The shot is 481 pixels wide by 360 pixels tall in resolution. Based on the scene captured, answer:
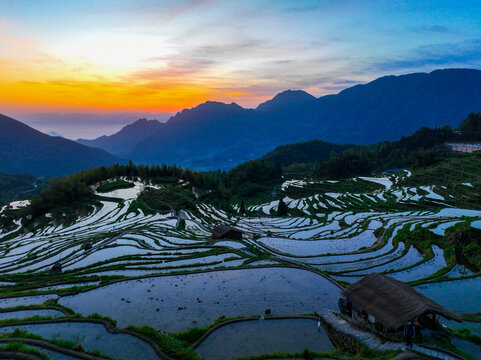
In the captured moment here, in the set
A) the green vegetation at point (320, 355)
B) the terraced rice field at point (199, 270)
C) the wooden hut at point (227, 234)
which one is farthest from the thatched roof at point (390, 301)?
the wooden hut at point (227, 234)

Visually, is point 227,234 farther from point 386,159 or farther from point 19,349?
point 386,159

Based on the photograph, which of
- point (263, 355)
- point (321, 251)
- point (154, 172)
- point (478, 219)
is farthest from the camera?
point (154, 172)

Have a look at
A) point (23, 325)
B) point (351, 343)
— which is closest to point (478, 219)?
point (351, 343)

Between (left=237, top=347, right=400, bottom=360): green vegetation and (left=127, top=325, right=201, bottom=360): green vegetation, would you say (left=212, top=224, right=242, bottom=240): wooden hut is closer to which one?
(left=127, top=325, right=201, bottom=360): green vegetation

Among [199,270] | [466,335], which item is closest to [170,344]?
[199,270]

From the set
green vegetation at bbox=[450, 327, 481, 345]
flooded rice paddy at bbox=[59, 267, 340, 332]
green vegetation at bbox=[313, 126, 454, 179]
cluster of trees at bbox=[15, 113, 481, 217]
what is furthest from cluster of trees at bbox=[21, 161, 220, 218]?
green vegetation at bbox=[450, 327, 481, 345]

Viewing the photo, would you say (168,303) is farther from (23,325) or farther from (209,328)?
(23,325)

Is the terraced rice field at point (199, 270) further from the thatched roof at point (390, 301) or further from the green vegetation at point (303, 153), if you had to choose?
the green vegetation at point (303, 153)
